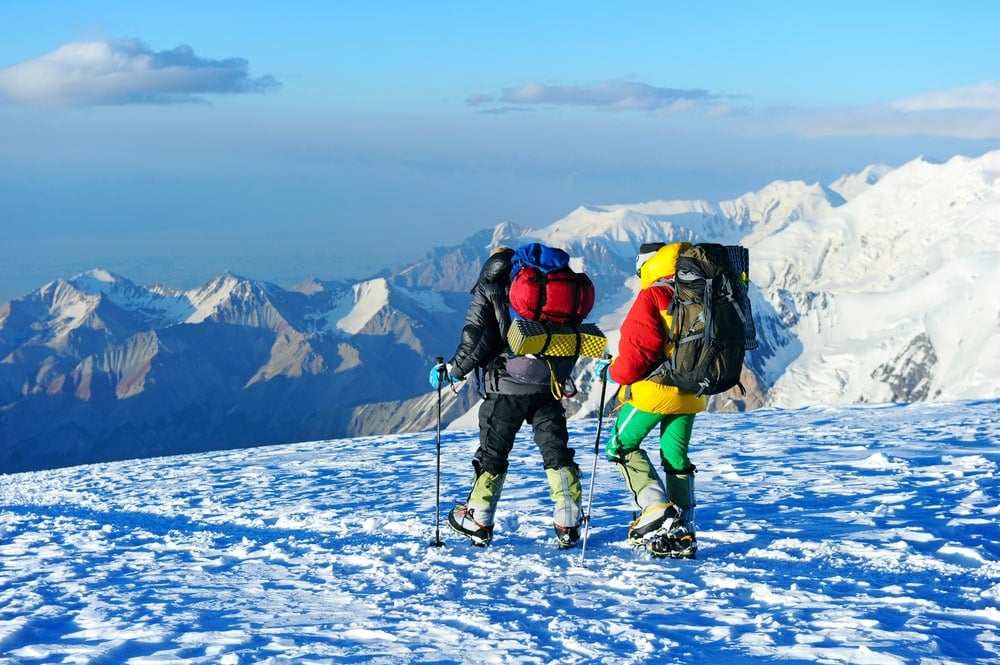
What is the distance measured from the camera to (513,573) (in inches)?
339

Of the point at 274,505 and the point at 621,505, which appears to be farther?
the point at 274,505

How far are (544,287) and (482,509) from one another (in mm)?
2418

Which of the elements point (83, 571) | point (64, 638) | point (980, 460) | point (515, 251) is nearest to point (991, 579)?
point (515, 251)

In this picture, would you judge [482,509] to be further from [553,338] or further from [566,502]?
[553,338]

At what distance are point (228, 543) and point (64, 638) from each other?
337cm

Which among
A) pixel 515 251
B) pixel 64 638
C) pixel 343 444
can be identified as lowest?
pixel 343 444

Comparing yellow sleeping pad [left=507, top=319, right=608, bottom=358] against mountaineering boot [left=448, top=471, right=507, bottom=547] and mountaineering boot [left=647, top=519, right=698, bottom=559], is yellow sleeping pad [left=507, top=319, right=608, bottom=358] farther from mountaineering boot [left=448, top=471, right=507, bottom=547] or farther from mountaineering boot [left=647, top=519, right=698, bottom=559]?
mountaineering boot [left=647, top=519, right=698, bottom=559]

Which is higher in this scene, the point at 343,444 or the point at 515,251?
the point at 515,251

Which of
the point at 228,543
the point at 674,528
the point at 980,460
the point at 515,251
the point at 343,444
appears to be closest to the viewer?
the point at 674,528

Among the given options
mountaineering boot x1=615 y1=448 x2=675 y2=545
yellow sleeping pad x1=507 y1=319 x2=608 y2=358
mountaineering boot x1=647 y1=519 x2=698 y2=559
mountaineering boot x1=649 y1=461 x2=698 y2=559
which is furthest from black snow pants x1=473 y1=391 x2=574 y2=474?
mountaineering boot x1=647 y1=519 x2=698 y2=559

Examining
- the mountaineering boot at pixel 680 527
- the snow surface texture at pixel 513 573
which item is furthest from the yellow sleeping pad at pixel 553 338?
the snow surface texture at pixel 513 573

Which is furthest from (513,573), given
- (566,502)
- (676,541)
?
(676,541)

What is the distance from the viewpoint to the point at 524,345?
8984 millimetres

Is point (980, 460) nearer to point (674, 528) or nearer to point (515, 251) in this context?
point (674, 528)
